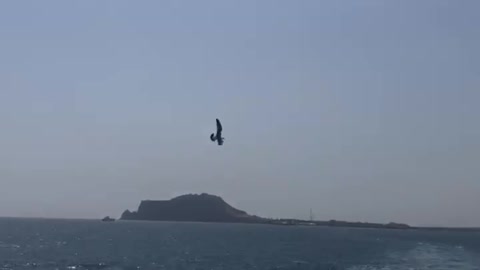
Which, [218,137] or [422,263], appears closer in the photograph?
[218,137]

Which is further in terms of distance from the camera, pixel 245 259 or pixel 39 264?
pixel 245 259

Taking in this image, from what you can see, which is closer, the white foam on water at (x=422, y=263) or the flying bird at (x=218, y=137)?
the flying bird at (x=218, y=137)

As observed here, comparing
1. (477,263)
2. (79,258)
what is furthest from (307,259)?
(79,258)

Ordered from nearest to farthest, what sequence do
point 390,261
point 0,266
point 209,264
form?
point 0,266, point 209,264, point 390,261

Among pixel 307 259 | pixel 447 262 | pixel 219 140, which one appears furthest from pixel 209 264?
pixel 219 140

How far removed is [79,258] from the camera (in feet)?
246

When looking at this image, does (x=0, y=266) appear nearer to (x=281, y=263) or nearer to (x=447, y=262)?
(x=281, y=263)

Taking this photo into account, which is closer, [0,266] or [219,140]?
[219,140]

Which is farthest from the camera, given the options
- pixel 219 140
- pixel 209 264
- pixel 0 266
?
pixel 209 264

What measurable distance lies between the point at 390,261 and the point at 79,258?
94.3ft

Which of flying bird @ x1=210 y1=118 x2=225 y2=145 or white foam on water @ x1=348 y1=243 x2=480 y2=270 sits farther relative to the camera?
white foam on water @ x1=348 y1=243 x2=480 y2=270

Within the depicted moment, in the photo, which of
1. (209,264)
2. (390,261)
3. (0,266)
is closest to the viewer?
(0,266)

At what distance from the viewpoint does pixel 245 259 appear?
76.0 metres

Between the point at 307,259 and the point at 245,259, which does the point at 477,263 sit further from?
the point at 245,259
